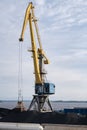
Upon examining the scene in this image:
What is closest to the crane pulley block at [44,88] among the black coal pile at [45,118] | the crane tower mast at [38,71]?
the crane tower mast at [38,71]

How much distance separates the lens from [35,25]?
94.6 m

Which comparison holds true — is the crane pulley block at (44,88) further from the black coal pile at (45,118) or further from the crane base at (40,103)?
the black coal pile at (45,118)

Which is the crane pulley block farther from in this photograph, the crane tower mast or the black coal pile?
the black coal pile

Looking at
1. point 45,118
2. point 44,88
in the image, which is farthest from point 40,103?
point 45,118

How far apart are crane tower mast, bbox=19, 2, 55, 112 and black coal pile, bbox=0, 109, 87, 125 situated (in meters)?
11.7

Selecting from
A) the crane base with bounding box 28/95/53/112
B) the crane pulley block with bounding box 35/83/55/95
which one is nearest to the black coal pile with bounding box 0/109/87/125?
the crane pulley block with bounding box 35/83/55/95

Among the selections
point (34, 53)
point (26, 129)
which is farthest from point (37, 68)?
point (26, 129)

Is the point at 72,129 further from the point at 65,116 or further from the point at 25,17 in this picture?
the point at 25,17

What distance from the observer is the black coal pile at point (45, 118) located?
6681 cm

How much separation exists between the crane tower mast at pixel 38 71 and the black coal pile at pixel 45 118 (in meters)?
11.7

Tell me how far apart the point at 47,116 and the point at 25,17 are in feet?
106

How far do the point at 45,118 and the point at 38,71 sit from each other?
22329 millimetres

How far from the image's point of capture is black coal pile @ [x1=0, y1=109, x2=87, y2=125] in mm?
66812

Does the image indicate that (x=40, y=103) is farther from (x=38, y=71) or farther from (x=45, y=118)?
(x=45, y=118)
